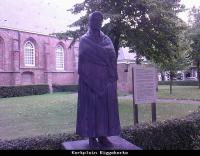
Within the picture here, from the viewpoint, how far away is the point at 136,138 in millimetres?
8492

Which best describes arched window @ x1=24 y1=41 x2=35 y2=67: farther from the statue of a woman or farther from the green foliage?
the statue of a woman

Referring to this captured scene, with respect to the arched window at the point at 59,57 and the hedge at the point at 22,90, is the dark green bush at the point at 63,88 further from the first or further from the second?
the arched window at the point at 59,57

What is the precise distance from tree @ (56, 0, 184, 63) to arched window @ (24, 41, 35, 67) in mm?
23479

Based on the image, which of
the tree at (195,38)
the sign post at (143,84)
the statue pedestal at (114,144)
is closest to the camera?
the statue pedestal at (114,144)

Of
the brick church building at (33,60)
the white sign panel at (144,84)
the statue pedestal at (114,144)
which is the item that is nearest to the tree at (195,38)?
the brick church building at (33,60)

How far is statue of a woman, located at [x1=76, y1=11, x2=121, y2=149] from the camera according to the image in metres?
6.56

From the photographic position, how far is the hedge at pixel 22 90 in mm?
32938

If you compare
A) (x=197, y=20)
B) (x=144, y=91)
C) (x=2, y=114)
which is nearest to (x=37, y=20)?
(x=197, y=20)

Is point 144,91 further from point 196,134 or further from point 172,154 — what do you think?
point 172,154

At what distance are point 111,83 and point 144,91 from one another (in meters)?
4.99

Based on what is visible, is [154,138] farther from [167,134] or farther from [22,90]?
[22,90]

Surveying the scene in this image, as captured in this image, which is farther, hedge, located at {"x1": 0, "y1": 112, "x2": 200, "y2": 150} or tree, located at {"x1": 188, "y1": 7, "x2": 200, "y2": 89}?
tree, located at {"x1": 188, "y1": 7, "x2": 200, "y2": 89}

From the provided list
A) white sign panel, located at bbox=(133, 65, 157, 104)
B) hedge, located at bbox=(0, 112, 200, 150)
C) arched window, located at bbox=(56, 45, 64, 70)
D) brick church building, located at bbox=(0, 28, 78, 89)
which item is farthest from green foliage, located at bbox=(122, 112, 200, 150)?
arched window, located at bbox=(56, 45, 64, 70)

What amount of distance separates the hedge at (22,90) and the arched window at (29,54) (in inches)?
207
